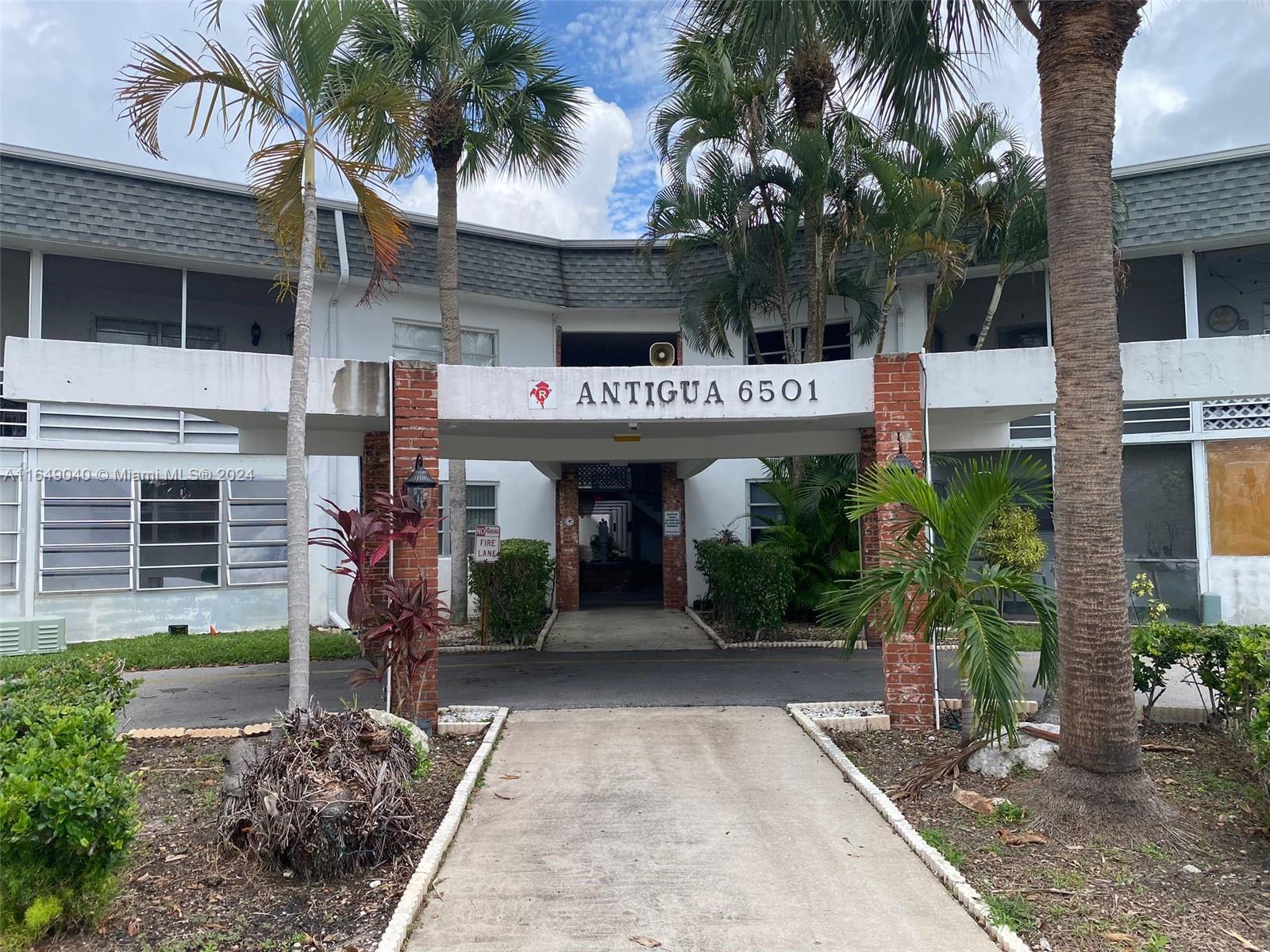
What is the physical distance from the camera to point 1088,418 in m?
5.29

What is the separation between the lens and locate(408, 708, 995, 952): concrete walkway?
3.91m

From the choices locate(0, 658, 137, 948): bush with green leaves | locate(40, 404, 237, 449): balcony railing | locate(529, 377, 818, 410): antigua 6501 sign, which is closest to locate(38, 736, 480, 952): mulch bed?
locate(0, 658, 137, 948): bush with green leaves

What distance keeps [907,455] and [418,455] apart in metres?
4.25

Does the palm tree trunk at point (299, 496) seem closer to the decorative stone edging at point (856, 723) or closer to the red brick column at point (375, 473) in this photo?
the red brick column at point (375, 473)

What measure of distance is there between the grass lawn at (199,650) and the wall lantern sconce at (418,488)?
4.26m

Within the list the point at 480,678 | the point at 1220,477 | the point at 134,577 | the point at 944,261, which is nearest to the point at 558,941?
the point at 480,678

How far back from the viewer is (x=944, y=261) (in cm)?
1188

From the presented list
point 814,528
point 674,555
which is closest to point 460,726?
point 814,528

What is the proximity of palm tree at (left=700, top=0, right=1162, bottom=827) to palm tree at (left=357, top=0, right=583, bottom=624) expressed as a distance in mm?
7337

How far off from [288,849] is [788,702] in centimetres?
522

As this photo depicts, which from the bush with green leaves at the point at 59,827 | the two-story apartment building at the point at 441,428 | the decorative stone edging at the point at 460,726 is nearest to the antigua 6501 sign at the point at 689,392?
the two-story apartment building at the point at 441,428

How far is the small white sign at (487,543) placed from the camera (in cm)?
1197

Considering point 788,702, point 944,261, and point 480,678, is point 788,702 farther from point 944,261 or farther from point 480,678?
point 944,261

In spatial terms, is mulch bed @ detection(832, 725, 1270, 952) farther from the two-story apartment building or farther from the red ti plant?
the two-story apartment building
